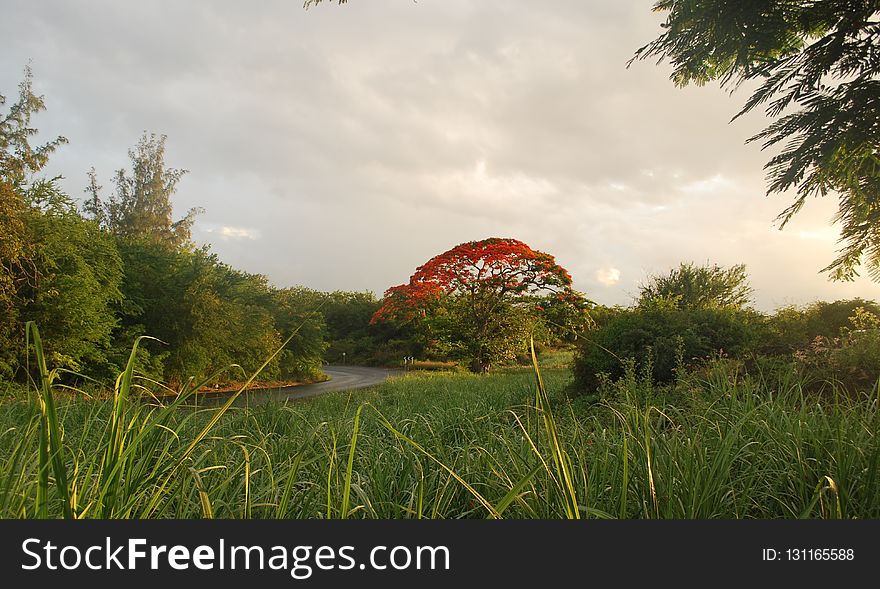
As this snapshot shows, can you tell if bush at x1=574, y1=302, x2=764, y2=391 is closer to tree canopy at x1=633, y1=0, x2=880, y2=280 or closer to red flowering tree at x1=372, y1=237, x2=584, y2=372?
tree canopy at x1=633, y1=0, x2=880, y2=280

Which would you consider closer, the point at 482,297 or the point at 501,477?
the point at 501,477

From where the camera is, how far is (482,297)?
1817 centimetres

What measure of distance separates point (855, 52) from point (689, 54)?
1830mm

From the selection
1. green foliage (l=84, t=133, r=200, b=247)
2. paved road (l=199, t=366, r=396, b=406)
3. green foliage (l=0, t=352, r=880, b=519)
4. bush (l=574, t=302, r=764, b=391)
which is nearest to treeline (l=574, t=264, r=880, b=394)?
bush (l=574, t=302, r=764, b=391)

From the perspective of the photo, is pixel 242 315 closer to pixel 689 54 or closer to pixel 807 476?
pixel 689 54

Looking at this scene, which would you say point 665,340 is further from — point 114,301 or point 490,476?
point 114,301

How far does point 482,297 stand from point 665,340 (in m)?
11.5

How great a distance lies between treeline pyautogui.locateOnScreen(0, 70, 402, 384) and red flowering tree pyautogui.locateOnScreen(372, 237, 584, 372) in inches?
170

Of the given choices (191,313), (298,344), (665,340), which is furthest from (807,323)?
(191,313)

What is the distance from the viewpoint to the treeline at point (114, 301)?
9.76m

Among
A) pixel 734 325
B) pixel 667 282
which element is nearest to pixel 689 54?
pixel 734 325

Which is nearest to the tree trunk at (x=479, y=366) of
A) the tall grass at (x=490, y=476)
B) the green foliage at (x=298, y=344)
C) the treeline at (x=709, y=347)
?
the green foliage at (x=298, y=344)

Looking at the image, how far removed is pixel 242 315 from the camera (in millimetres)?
15828

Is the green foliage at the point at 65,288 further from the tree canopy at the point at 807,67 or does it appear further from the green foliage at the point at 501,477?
the tree canopy at the point at 807,67
